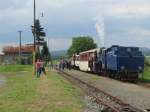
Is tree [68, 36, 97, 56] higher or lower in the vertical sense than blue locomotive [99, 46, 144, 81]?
higher

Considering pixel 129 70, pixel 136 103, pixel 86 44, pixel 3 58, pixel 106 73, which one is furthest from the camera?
pixel 86 44

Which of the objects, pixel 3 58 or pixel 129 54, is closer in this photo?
pixel 129 54

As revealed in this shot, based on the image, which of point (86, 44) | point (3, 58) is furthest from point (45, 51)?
point (86, 44)

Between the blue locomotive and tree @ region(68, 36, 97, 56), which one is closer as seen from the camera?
the blue locomotive

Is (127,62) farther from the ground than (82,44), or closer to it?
closer to it

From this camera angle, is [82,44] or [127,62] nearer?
[127,62]

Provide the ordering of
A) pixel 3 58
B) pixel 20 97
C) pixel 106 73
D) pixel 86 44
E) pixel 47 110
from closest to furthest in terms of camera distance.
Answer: pixel 47 110 < pixel 20 97 < pixel 106 73 < pixel 3 58 < pixel 86 44

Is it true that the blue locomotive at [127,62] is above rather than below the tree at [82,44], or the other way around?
below

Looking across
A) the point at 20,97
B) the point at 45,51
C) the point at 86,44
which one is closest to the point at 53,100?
the point at 20,97

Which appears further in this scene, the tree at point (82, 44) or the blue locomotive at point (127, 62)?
the tree at point (82, 44)

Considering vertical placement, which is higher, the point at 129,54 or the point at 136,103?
the point at 129,54

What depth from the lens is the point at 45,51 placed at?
120 meters

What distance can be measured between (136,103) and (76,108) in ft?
13.8

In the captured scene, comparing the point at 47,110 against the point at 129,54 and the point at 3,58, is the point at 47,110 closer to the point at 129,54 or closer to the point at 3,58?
the point at 129,54
